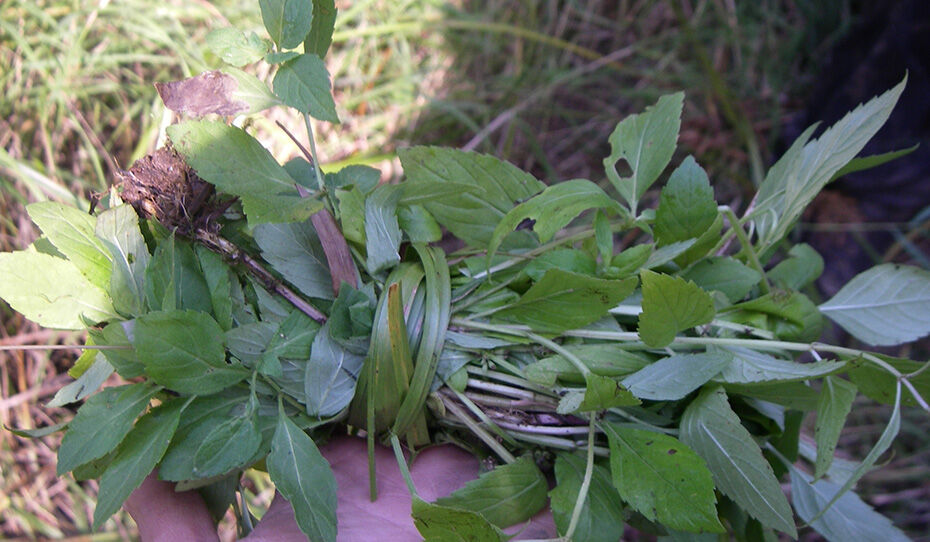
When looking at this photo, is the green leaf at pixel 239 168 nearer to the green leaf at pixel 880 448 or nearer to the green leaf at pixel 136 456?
the green leaf at pixel 136 456

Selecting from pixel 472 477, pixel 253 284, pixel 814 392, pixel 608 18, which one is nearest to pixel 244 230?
pixel 253 284

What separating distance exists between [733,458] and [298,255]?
1.25 ft

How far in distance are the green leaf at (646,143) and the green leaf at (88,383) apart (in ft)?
1.51

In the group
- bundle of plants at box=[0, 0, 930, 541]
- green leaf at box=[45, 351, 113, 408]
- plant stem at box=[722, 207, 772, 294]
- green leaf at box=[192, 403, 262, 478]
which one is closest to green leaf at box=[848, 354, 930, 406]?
bundle of plants at box=[0, 0, 930, 541]

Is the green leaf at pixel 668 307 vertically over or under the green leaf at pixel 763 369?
over

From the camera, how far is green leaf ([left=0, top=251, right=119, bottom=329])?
49 cm

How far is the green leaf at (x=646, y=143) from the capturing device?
572 millimetres

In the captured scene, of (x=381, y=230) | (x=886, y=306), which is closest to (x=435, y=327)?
(x=381, y=230)

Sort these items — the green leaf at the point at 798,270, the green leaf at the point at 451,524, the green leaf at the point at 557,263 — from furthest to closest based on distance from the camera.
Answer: the green leaf at the point at 798,270
the green leaf at the point at 557,263
the green leaf at the point at 451,524

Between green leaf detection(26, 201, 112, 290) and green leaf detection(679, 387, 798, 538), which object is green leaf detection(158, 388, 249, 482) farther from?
green leaf detection(679, 387, 798, 538)

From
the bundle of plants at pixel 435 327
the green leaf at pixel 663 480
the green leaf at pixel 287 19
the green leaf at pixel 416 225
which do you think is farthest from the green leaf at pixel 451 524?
the green leaf at pixel 287 19

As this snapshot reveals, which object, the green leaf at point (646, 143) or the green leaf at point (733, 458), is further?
the green leaf at point (646, 143)

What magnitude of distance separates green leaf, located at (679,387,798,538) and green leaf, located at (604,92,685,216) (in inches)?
7.0

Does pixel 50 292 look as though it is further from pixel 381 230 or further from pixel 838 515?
pixel 838 515
